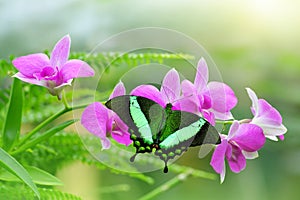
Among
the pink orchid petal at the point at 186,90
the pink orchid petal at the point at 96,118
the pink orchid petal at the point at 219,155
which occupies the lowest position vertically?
the pink orchid petal at the point at 219,155

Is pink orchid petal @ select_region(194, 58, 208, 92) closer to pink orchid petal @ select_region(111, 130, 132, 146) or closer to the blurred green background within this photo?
pink orchid petal @ select_region(111, 130, 132, 146)

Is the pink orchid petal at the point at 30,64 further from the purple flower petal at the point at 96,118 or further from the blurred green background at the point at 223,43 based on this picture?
the blurred green background at the point at 223,43

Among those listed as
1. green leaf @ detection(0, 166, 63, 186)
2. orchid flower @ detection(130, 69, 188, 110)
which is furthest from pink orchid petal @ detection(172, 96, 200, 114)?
green leaf @ detection(0, 166, 63, 186)

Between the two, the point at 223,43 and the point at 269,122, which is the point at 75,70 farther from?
the point at 223,43

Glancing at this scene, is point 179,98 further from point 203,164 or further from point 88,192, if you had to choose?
point 203,164

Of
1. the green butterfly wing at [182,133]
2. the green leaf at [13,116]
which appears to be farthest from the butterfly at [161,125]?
the green leaf at [13,116]

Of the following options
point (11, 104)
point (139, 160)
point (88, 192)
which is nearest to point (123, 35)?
point (11, 104)
